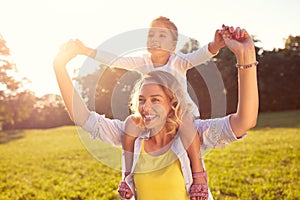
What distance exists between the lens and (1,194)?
7.59 meters

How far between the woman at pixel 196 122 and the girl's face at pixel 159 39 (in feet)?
5.31

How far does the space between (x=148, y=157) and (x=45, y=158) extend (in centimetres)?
1186

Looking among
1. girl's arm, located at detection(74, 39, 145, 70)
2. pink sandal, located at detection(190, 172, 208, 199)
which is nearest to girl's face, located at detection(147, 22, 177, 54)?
girl's arm, located at detection(74, 39, 145, 70)

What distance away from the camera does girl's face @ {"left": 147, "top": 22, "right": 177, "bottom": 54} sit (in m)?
3.68

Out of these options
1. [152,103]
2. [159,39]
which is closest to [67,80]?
[152,103]

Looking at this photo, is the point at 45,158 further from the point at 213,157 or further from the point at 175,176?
A: the point at 175,176

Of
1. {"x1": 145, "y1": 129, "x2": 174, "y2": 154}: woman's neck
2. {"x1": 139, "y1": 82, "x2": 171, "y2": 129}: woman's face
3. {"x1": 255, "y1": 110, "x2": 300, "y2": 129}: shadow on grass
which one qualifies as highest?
{"x1": 139, "y1": 82, "x2": 171, "y2": 129}: woman's face

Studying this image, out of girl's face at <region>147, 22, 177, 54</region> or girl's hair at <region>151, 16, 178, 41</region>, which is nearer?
girl's face at <region>147, 22, 177, 54</region>

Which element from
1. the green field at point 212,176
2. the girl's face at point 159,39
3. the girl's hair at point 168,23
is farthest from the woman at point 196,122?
the green field at point 212,176

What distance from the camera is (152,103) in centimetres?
197

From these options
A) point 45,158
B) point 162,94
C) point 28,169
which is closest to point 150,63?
point 162,94

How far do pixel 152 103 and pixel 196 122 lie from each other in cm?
25

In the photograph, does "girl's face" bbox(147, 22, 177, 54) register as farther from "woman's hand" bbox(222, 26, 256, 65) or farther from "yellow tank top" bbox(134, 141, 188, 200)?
"woman's hand" bbox(222, 26, 256, 65)

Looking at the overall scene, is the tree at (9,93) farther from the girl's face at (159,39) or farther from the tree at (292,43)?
the tree at (292,43)
